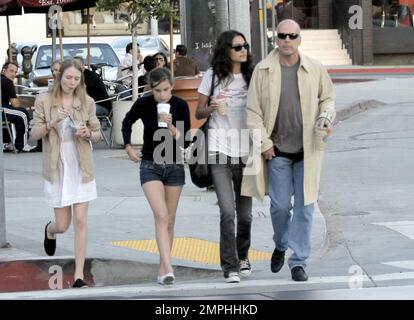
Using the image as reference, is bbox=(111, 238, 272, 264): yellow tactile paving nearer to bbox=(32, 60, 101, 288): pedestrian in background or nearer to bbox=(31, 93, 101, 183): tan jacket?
bbox=(32, 60, 101, 288): pedestrian in background

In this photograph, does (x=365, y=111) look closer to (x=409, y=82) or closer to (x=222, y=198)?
(x=409, y=82)

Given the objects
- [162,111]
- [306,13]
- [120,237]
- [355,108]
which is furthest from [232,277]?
[306,13]

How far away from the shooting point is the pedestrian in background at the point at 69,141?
30.8 feet

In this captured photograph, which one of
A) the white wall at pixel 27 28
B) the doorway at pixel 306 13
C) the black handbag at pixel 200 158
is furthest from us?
the white wall at pixel 27 28

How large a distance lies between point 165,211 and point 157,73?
1.12m

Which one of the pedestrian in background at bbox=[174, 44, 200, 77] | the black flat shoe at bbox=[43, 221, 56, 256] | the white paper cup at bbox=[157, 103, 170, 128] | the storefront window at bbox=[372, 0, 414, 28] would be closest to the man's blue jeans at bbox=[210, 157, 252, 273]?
the white paper cup at bbox=[157, 103, 170, 128]

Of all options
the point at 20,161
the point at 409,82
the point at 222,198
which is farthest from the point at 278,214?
the point at 409,82

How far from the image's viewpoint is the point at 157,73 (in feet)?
30.2

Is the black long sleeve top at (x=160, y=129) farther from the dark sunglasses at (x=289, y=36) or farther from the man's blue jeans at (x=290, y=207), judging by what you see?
the dark sunglasses at (x=289, y=36)

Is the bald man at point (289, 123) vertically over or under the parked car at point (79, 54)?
over

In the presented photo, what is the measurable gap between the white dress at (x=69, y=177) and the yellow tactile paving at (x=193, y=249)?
1.51 m

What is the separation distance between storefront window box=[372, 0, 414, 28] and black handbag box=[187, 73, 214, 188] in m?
34.1

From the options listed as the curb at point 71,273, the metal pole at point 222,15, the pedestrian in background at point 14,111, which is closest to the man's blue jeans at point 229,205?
the curb at point 71,273
